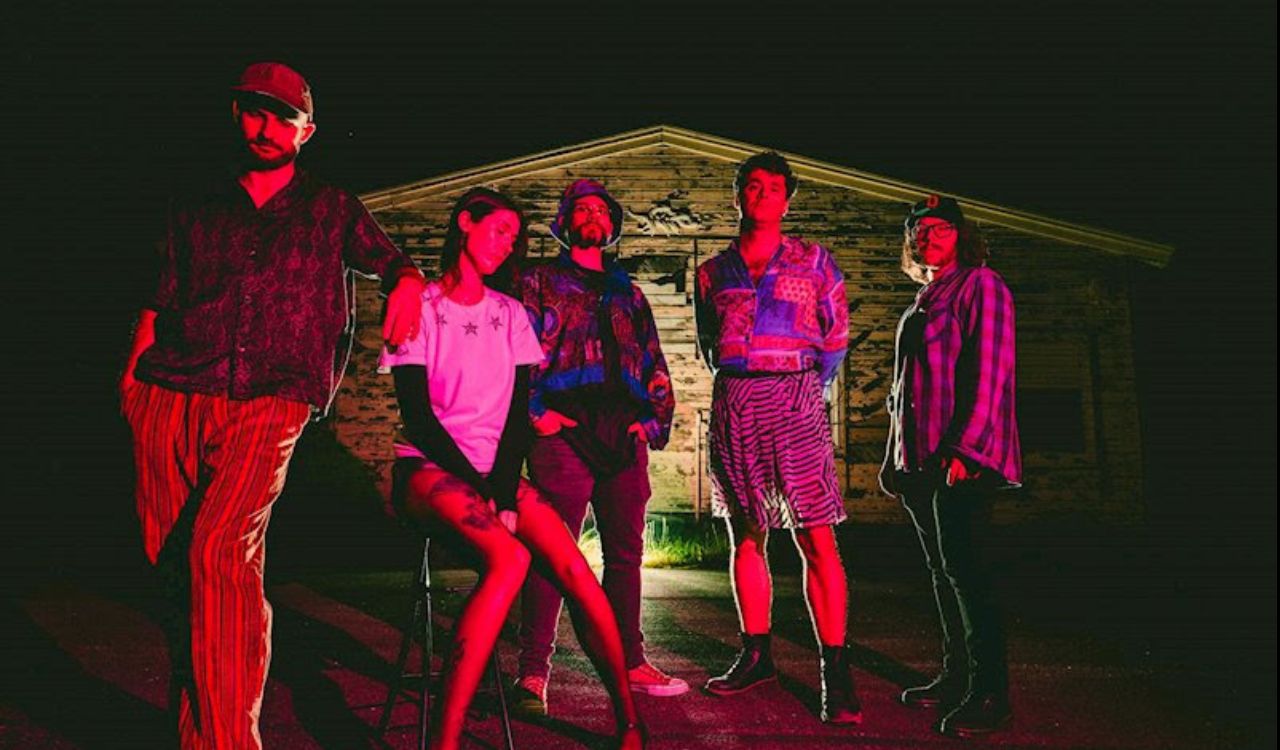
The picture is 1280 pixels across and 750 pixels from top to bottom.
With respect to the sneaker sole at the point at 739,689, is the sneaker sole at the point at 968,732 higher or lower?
higher

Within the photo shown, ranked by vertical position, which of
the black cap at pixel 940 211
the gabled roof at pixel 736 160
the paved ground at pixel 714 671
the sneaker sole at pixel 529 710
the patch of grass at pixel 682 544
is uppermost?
the gabled roof at pixel 736 160

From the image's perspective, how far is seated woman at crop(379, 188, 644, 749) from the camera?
2691 mm

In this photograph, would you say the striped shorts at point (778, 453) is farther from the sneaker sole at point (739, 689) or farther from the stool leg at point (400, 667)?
the stool leg at point (400, 667)

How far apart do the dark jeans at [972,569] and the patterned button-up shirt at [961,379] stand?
0.13 metres

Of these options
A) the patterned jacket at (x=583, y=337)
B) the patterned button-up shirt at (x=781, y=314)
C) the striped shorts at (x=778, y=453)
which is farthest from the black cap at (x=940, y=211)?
the patterned jacket at (x=583, y=337)

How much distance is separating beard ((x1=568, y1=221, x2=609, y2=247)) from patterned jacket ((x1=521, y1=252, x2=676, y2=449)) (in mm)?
87

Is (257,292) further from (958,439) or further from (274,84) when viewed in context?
(958,439)

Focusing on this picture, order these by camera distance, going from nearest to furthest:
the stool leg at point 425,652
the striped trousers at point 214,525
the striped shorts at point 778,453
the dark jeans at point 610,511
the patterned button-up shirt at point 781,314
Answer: the striped trousers at point 214,525 → the stool leg at point 425,652 → the striped shorts at point 778,453 → the patterned button-up shirt at point 781,314 → the dark jeans at point 610,511

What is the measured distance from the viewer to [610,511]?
411 centimetres

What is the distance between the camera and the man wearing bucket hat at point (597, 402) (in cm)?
401

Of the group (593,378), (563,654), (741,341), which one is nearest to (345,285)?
(593,378)

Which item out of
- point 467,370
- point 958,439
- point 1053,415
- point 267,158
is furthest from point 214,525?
point 1053,415

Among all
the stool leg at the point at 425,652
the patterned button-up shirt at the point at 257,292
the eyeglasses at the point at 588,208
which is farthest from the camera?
the eyeglasses at the point at 588,208

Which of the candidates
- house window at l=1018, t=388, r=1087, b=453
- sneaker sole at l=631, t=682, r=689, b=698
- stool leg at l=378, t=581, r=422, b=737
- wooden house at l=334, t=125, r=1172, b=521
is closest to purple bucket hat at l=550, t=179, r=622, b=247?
stool leg at l=378, t=581, r=422, b=737
